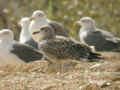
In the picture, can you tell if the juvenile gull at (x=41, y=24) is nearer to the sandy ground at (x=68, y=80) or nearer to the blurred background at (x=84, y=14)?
the blurred background at (x=84, y=14)

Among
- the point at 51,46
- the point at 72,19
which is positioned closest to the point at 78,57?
the point at 51,46

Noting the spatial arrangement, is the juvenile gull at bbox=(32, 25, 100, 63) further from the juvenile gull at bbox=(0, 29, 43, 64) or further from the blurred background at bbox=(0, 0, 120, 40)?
the blurred background at bbox=(0, 0, 120, 40)

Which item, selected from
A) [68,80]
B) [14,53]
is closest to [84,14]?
[14,53]

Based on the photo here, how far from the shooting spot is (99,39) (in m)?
9.91

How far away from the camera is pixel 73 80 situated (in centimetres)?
513

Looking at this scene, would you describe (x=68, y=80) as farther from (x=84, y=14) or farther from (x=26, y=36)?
(x=84, y=14)

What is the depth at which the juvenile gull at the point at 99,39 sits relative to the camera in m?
9.63

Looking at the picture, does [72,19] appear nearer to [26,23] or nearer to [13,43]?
[26,23]

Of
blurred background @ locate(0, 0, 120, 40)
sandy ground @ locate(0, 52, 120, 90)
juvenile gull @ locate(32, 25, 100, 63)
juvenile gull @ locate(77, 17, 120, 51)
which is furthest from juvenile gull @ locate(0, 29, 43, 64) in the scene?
blurred background @ locate(0, 0, 120, 40)

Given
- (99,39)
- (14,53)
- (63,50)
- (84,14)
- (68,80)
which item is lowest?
(68,80)

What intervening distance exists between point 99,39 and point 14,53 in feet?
8.27

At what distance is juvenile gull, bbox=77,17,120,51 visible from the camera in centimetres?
963

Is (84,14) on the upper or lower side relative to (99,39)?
upper

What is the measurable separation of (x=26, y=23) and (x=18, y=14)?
11.5 feet
